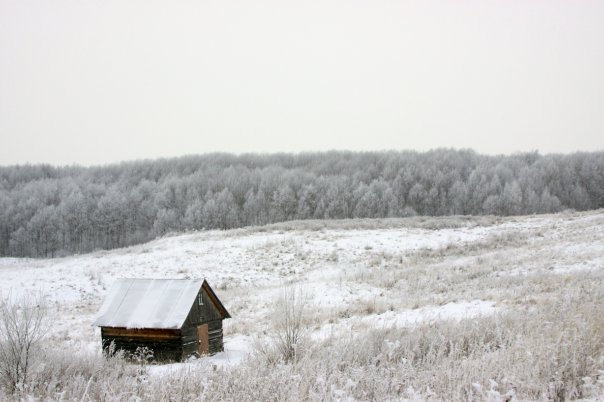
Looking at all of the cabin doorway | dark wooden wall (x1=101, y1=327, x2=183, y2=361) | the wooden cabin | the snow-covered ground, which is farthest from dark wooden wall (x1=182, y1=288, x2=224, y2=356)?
the snow-covered ground

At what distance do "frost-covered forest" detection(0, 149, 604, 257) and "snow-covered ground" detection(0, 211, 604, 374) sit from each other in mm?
35794

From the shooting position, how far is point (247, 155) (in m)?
117

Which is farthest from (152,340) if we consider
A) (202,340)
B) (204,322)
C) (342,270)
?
(342,270)

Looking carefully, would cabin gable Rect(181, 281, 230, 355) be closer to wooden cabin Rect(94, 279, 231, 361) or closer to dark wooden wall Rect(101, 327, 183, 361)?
wooden cabin Rect(94, 279, 231, 361)

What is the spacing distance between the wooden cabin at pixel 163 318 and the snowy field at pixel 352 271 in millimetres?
924

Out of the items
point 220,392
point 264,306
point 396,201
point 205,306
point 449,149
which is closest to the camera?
point 220,392

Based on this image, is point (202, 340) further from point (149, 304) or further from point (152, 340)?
point (149, 304)

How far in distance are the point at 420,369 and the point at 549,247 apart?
23.5 m

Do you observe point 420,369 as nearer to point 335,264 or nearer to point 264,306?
→ point 264,306

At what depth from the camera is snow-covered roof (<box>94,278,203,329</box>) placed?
51.4ft

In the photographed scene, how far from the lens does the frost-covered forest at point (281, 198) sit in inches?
3125

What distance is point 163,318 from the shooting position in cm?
1566

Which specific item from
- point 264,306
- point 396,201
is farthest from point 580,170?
point 264,306

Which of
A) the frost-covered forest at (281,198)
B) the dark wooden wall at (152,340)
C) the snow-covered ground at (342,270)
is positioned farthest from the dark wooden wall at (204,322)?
the frost-covered forest at (281,198)
